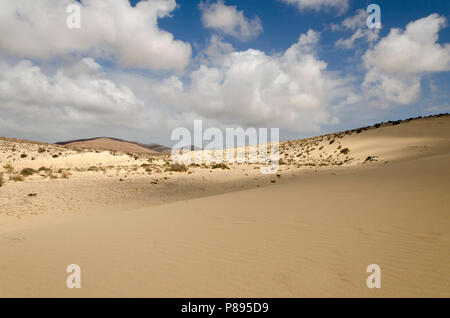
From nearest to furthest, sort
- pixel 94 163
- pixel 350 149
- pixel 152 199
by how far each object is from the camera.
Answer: pixel 152 199 → pixel 94 163 → pixel 350 149

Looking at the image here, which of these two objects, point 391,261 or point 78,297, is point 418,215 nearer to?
point 391,261

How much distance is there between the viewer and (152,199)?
442 inches

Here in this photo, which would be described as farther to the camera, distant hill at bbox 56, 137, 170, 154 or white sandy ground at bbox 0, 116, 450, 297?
distant hill at bbox 56, 137, 170, 154

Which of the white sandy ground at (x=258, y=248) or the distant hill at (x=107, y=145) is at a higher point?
the distant hill at (x=107, y=145)

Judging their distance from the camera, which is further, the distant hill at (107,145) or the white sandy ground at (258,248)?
the distant hill at (107,145)

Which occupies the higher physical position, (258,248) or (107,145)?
(107,145)

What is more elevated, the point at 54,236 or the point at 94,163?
the point at 94,163

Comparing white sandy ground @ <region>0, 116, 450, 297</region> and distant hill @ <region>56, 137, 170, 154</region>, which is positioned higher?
distant hill @ <region>56, 137, 170, 154</region>

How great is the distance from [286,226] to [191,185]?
36.1 feet

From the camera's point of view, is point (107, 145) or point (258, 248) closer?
point (258, 248)

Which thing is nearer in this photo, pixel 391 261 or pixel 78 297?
pixel 78 297
